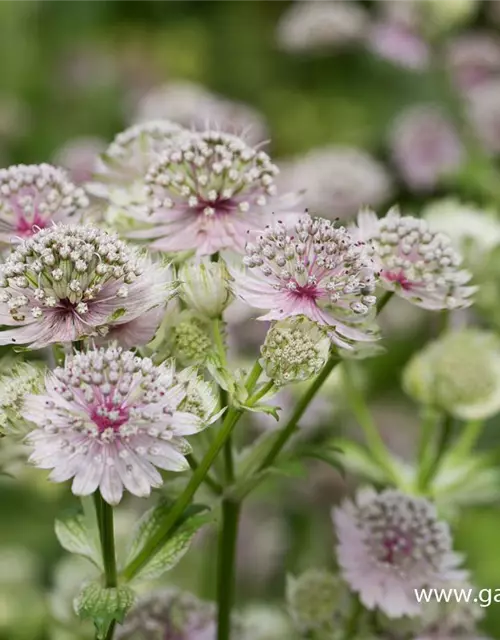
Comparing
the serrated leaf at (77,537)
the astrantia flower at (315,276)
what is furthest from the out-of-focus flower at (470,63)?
the serrated leaf at (77,537)

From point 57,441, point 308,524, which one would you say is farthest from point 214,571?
point 57,441

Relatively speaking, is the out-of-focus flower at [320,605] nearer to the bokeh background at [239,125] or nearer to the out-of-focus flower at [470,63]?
the bokeh background at [239,125]

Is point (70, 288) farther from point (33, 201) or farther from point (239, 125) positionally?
point (239, 125)

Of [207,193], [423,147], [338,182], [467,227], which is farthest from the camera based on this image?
[423,147]

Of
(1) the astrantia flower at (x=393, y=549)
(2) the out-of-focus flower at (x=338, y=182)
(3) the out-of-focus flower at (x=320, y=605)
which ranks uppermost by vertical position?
(2) the out-of-focus flower at (x=338, y=182)

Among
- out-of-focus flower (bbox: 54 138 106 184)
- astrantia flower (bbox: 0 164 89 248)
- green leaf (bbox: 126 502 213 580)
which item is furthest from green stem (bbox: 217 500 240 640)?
out-of-focus flower (bbox: 54 138 106 184)

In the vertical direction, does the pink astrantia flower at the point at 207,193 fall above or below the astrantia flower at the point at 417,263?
above

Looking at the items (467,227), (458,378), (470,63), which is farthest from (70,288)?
(470,63)
